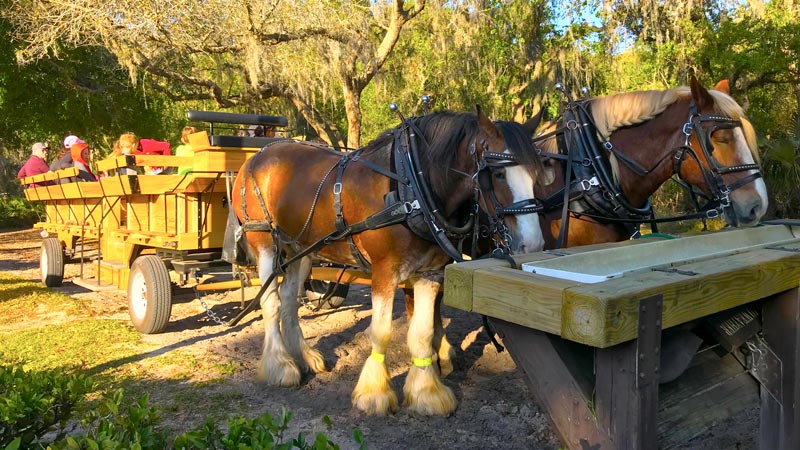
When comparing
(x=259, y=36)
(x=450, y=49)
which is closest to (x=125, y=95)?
(x=259, y=36)

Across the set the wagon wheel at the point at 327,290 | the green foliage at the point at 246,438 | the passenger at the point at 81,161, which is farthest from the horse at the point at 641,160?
the passenger at the point at 81,161

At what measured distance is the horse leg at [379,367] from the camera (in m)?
3.70

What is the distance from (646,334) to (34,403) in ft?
6.72

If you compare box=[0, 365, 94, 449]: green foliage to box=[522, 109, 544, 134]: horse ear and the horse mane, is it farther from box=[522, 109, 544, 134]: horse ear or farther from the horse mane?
the horse mane

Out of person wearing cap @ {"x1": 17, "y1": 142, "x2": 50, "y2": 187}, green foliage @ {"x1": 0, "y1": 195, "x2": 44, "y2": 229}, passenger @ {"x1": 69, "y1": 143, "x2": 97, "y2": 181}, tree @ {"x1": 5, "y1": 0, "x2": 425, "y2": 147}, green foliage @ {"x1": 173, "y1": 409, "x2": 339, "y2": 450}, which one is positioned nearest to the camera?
green foliage @ {"x1": 173, "y1": 409, "x2": 339, "y2": 450}

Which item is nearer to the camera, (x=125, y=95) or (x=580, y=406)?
(x=580, y=406)

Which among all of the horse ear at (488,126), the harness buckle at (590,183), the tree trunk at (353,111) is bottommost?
the harness buckle at (590,183)

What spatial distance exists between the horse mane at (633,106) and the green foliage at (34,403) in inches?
128

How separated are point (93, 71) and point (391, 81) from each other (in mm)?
7453

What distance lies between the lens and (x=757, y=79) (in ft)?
30.3

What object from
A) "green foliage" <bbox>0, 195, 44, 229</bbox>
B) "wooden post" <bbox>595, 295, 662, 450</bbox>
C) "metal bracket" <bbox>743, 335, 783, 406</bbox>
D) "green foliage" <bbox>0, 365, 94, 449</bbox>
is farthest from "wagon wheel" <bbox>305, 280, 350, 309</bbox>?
"green foliage" <bbox>0, 195, 44, 229</bbox>

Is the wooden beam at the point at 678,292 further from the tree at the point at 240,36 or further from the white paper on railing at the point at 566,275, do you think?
the tree at the point at 240,36

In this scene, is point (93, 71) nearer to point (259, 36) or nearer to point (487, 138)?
point (259, 36)

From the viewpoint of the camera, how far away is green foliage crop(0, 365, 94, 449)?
1.97 m
